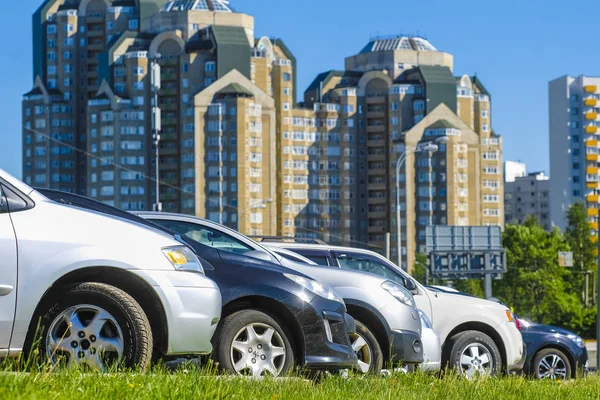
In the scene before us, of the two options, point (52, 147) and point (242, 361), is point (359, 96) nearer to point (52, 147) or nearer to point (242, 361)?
point (52, 147)

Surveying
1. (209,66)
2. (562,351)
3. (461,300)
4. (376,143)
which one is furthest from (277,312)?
(376,143)

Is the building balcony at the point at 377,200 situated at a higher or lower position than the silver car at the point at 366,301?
higher

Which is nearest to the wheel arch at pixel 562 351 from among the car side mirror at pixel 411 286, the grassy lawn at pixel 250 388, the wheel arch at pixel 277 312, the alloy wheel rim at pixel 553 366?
the alloy wheel rim at pixel 553 366

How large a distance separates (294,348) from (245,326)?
46 cm

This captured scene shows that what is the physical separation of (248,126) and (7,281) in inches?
5148

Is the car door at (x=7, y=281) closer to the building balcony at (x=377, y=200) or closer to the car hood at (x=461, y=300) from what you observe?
the car hood at (x=461, y=300)

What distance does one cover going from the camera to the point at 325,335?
9898 millimetres

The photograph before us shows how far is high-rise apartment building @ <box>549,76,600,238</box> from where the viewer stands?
193 meters

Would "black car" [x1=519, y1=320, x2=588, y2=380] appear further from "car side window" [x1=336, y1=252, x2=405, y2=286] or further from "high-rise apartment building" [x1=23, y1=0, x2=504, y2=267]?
"high-rise apartment building" [x1=23, y1=0, x2=504, y2=267]

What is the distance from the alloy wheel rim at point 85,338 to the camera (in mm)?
8500

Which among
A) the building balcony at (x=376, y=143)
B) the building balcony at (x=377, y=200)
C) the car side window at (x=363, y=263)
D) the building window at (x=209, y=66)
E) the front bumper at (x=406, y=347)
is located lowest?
the front bumper at (x=406, y=347)

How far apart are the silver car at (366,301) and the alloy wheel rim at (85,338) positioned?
3.53m

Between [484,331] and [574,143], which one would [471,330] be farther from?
[574,143]

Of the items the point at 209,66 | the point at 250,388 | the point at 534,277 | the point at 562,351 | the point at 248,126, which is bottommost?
the point at 534,277
